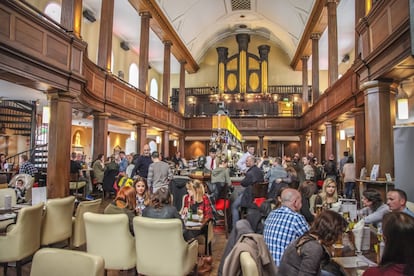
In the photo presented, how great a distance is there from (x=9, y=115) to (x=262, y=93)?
12239 mm

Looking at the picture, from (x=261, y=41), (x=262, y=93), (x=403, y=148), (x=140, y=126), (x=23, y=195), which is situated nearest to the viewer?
(x=403, y=148)

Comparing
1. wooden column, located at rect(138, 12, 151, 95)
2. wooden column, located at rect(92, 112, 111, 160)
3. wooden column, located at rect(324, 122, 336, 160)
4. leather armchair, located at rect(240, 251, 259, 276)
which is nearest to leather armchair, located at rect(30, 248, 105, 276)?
leather armchair, located at rect(240, 251, 259, 276)

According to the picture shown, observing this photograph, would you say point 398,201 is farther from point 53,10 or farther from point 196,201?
point 53,10

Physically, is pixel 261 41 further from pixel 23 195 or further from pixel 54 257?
pixel 54 257

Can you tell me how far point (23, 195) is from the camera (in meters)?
5.38

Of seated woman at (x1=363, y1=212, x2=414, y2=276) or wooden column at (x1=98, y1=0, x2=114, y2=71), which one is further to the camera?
wooden column at (x1=98, y1=0, x2=114, y2=71)

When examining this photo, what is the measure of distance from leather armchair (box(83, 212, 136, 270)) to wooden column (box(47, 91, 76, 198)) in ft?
9.09

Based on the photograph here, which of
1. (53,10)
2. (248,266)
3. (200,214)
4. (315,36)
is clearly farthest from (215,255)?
(315,36)

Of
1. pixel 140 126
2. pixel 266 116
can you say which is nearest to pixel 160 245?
pixel 140 126

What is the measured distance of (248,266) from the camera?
5.87 feet

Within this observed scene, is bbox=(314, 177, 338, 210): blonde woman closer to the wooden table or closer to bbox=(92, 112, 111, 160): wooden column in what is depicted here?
the wooden table

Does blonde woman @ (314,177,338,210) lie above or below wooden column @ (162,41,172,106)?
below

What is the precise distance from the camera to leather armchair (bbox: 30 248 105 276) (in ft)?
5.46

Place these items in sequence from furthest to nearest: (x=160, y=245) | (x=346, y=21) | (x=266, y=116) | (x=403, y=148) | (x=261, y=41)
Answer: (x=261, y=41) → (x=266, y=116) → (x=346, y=21) → (x=403, y=148) → (x=160, y=245)
